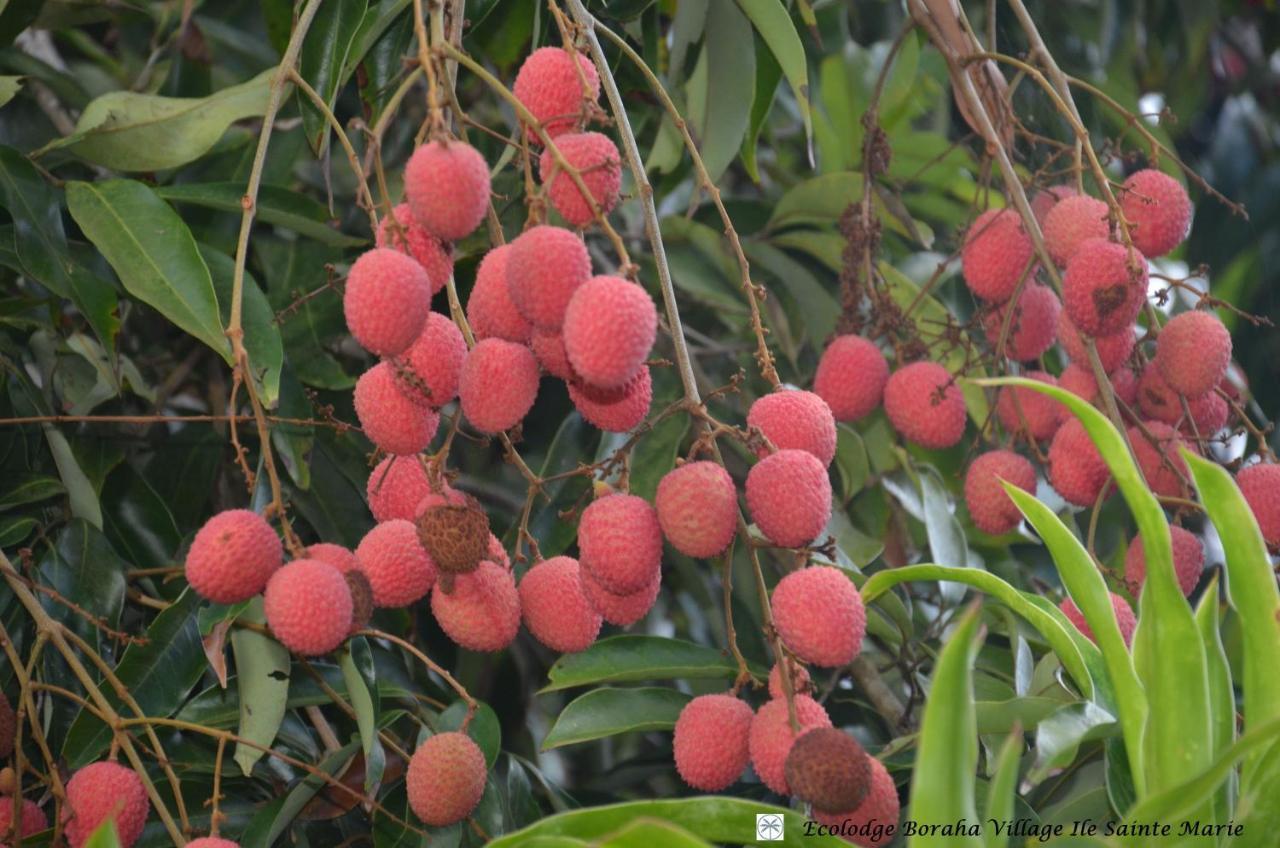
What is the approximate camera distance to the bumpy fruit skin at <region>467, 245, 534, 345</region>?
848 mm

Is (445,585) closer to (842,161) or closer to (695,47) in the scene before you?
(695,47)

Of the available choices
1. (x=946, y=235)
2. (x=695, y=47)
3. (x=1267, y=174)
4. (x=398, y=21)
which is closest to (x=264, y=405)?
(x=398, y=21)

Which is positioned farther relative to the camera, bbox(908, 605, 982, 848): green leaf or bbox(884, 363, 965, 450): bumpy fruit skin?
bbox(884, 363, 965, 450): bumpy fruit skin

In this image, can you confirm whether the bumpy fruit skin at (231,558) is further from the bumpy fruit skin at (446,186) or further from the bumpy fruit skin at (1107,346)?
the bumpy fruit skin at (1107,346)

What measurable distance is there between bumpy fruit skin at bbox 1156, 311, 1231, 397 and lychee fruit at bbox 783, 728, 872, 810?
54 cm

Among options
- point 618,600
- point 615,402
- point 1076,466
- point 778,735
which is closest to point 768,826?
point 778,735

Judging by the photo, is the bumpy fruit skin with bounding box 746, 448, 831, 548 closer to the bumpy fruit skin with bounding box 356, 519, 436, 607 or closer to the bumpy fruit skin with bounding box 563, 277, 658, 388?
the bumpy fruit skin with bounding box 563, 277, 658, 388

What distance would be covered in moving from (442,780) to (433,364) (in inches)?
11.1

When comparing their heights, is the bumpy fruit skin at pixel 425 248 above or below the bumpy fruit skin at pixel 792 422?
above

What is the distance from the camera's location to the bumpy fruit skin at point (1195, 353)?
3.68ft

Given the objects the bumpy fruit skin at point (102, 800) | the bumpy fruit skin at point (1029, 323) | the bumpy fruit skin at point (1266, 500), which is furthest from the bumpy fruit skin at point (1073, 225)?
the bumpy fruit skin at point (102, 800)

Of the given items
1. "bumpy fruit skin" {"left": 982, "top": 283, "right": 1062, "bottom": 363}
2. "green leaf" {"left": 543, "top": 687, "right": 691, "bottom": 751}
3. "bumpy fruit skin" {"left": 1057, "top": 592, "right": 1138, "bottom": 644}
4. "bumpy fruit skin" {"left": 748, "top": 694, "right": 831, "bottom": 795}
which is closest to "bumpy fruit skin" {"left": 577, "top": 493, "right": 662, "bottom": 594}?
"bumpy fruit skin" {"left": 748, "top": 694, "right": 831, "bottom": 795}

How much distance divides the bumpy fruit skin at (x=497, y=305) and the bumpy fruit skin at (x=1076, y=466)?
537mm

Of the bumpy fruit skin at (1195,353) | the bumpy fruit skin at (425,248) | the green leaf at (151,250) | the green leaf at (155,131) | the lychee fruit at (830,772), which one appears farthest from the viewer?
the green leaf at (155,131)
